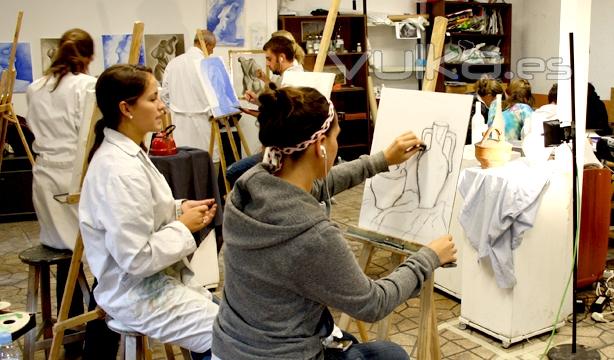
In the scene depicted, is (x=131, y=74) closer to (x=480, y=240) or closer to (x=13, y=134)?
(x=480, y=240)

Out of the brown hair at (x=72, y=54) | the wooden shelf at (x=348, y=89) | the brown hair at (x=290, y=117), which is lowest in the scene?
the wooden shelf at (x=348, y=89)

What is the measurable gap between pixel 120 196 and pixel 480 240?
1820mm

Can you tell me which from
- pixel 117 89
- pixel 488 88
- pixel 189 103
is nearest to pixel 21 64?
pixel 189 103

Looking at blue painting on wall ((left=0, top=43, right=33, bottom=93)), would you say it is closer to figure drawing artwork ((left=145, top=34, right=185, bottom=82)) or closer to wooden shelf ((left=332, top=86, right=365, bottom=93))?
figure drawing artwork ((left=145, top=34, right=185, bottom=82))

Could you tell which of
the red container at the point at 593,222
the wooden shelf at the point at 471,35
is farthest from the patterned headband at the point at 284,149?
the wooden shelf at the point at 471,35

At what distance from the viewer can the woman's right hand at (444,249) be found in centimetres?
179

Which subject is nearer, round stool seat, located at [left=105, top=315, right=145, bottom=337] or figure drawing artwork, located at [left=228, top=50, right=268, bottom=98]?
round stool seat, located at [left=105, top=315, right=145, bottom=337]

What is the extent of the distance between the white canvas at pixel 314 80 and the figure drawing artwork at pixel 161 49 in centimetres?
344

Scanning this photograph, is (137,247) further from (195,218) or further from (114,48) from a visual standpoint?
(114,48)

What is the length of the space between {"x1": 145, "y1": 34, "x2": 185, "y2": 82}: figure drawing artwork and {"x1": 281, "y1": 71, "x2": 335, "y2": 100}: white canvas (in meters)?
3.44

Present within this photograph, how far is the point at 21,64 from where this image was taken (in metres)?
6.29

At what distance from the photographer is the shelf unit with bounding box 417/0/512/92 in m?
8.13

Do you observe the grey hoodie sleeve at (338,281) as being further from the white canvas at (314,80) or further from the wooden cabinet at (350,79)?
the wooden cabinet at (350,79)

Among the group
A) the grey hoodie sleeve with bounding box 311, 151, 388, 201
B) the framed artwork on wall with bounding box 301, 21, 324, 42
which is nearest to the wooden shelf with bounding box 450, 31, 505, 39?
the framed artwork on wall with bounding box 301, 21, 324, 42
